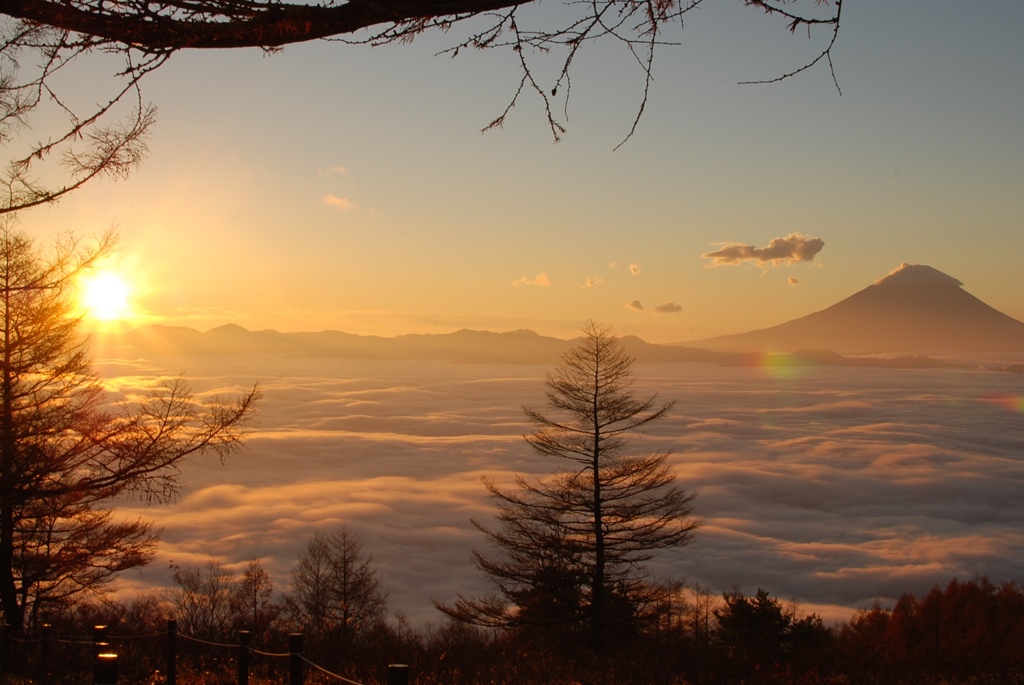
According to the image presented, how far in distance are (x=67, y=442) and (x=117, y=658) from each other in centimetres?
1074

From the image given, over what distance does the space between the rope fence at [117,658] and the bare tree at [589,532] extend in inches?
448

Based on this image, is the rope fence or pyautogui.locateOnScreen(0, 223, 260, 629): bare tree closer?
the rope fence

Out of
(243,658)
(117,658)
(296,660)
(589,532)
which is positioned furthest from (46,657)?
(589,532)

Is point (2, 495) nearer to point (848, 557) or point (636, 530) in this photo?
point (636, 530)

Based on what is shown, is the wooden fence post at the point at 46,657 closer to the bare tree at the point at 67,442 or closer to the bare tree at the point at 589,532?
the bare tree at the point at 67,442

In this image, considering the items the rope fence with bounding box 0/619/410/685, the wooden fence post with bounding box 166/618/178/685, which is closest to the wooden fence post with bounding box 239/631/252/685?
the rope fence with bounding box 0/619/410/685

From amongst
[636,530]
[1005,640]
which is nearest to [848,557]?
[1005,640]

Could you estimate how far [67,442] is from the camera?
45.5 feet

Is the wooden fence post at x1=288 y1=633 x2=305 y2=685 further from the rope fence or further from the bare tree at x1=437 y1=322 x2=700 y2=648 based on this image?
the bare tree at x1=437 y1=322 x2=700 y2=648

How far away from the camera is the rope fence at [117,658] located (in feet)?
16.2

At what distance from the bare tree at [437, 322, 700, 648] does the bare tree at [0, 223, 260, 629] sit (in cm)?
1112

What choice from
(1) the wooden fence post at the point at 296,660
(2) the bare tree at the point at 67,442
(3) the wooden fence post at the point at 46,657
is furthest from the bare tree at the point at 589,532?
(1) the wooden fence post at the point at 296,660

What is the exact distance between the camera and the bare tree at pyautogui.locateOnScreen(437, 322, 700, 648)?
2262 centimetres

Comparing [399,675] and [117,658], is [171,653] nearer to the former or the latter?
[117,658]
